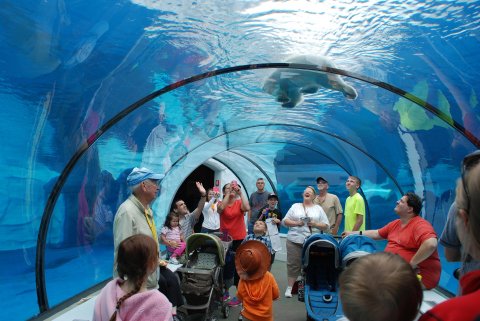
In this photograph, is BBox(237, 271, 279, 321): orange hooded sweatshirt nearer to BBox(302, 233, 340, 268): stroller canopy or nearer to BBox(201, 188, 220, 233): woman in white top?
BBox(302, 233, 340, 268): stroller canopy

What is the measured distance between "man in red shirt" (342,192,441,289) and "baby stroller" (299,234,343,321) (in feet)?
2.85

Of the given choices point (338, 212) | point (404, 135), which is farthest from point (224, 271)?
point (404, 135)

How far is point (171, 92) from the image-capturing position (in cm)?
692

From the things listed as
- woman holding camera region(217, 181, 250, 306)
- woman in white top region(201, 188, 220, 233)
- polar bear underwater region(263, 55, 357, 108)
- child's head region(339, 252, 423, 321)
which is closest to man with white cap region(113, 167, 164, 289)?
child's head region(339, 252, 423, 321)

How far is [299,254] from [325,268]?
1.20 metres

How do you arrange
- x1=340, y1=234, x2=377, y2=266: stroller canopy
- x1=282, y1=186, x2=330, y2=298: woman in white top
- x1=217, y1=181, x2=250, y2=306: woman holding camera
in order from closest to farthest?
x1=340, y1=234, x2=377, y2=266: stroller canopy
x1=282, y1=186, x2=330, y2=298: woman in white top
x1=217, y1=181, x2=250, y2=306: woman holding camera

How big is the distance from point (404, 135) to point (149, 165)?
17.2 ft

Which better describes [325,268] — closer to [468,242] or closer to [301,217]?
[301,217]

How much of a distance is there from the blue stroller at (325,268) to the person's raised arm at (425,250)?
0.52 metres

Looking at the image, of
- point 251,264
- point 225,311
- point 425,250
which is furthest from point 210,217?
point 425,250

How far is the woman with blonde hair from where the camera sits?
3.84 feet

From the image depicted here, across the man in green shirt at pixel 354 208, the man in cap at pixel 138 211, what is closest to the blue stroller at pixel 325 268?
the man in cap at pixel 138 211

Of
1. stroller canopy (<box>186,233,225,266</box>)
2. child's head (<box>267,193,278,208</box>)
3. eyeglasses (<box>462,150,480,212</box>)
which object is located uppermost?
eyeglasses (<box>462,150,480,212</box>)

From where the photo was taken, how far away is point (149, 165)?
→ 9031 millimetres
